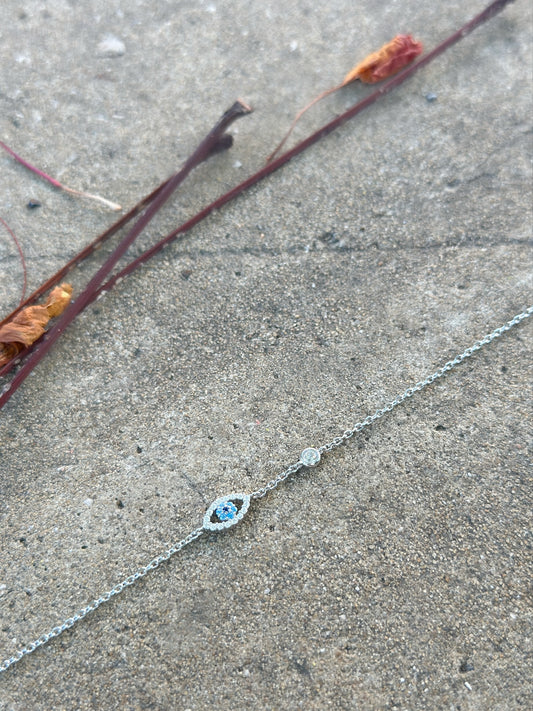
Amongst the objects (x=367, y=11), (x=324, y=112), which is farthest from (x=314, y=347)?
(x=367, y=11)

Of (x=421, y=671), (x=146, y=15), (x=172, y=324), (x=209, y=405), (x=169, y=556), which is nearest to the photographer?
(x=421, y=671)

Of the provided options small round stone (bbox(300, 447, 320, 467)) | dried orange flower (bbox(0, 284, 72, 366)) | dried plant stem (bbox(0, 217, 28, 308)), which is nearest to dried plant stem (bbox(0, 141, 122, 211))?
dried plant stem (bbox(0, 217, 28, 308))

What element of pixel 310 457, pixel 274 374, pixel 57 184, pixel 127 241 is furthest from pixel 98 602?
pixel 57 184

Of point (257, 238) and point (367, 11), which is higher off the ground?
point (367, 11)

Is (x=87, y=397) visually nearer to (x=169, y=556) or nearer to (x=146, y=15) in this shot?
(x=169, y=556)

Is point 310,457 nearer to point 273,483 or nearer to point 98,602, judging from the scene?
point 273,483

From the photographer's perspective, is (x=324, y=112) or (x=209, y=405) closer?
(x=209, y=405)
